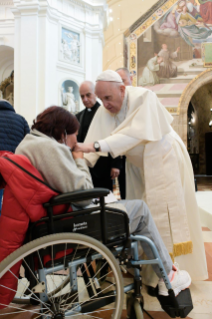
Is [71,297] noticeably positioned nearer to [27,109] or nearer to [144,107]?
[144,107]

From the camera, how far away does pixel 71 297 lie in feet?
5.18

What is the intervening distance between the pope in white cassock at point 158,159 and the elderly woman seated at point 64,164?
0.43 meters

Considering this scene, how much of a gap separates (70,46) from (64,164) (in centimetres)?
976

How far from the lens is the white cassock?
233 cm

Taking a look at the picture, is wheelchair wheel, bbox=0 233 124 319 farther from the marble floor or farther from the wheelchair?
the marble floor

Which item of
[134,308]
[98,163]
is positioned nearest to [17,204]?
[134,308]

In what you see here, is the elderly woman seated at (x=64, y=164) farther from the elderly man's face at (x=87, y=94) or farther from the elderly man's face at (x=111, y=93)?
the elderly man's face at (x=87, y=94)

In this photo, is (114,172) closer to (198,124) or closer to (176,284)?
(176,284)

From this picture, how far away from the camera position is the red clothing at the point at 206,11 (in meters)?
14.6

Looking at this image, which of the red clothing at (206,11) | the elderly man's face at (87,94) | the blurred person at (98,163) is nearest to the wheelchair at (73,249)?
the blurred person at (98,163)

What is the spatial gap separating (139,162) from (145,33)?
1322 cm

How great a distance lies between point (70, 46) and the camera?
10.3 meters

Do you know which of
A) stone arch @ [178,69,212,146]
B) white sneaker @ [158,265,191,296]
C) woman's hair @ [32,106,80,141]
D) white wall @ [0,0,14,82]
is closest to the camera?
woman's hair @ [32,106,80,141]

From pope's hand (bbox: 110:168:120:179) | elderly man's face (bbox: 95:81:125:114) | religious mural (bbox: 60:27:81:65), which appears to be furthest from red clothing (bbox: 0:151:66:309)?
religious mural (bbox: 60:27:81:65)
